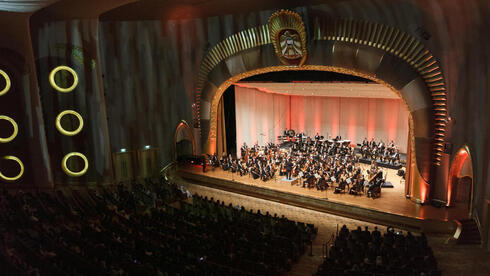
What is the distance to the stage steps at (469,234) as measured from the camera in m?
10.6

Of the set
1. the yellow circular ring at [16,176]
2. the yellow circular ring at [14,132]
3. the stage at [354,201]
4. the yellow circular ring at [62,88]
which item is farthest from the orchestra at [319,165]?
the yellow circular ring at [14,132]

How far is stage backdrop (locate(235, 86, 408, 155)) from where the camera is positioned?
22.0 m

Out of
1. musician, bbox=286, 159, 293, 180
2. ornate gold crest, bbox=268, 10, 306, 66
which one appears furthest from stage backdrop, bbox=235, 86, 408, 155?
ornate gold crest, bbox=268, 10, 306, 66

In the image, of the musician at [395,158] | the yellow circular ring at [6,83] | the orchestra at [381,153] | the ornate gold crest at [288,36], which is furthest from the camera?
the orchestra at [381,153]

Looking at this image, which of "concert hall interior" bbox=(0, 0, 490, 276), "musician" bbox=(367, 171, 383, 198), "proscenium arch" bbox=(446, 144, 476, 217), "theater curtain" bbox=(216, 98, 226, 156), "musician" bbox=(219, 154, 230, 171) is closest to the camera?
"concert hall interior" bbox=(0, 0, 490, 276)

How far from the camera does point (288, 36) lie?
14555mm

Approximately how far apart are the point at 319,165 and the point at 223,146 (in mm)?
6597

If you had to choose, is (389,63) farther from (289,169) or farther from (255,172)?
(255,172)

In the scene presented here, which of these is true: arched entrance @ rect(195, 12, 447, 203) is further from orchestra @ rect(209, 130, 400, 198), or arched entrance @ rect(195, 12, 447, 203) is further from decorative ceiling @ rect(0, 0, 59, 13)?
decorative ceiling @ rect(0, 0, 59, 13)

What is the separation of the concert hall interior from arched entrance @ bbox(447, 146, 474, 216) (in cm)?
7

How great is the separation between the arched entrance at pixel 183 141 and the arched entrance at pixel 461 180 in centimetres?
1163

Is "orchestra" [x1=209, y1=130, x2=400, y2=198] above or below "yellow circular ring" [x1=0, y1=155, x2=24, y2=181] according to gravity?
below

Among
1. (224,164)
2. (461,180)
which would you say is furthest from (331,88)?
(461,180)

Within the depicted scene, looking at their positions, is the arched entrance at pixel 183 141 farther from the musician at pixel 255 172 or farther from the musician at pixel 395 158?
the musician at pixel 395 158
